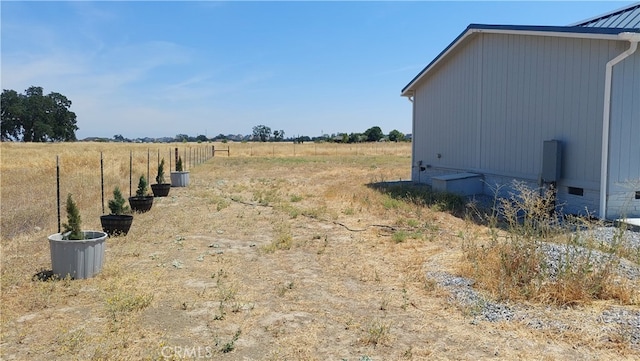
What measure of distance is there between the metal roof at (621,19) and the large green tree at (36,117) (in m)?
90.4

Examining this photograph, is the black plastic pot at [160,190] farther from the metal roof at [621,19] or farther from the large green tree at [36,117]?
the large green tree at [36,117]

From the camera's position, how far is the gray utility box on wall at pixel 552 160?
921 cm

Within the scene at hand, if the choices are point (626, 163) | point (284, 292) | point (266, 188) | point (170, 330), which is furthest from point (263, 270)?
point (266, 188)

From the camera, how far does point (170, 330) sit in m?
3.92

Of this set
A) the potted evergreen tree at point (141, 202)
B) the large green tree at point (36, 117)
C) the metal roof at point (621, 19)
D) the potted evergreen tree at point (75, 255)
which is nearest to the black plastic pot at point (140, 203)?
the potted evergreen tree at point (141, 202)

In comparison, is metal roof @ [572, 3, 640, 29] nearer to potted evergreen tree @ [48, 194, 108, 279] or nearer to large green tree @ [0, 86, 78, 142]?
potted evergreen tree @ [48, 194, 108, 279]

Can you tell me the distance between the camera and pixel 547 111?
383 inches

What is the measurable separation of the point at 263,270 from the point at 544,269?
3363 millimetres

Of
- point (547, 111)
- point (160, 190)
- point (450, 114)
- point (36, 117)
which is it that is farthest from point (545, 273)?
point (36, 117)

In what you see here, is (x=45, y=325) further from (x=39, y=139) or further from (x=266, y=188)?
(x=39, y=139)

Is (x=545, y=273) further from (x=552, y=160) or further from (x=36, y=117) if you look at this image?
(x=36, y=117)

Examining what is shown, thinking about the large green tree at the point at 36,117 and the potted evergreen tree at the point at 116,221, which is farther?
the large green tree at the point at 36,117

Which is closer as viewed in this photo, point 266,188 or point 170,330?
point 170,330

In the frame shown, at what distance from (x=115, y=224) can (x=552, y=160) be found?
8636 millimetres
